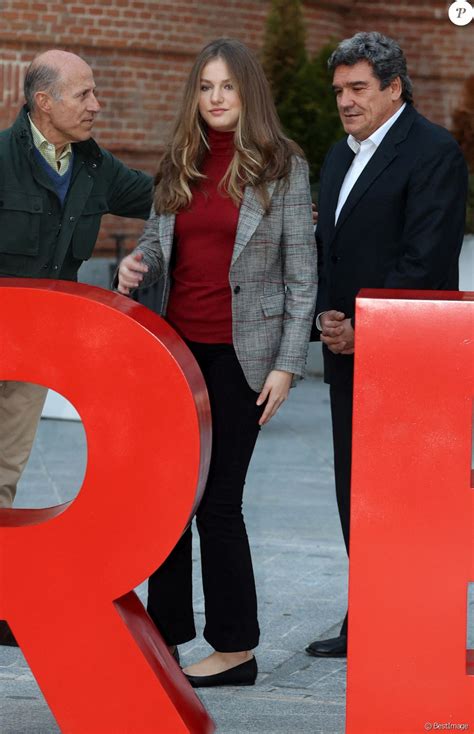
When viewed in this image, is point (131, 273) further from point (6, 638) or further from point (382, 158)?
point (6, 638)

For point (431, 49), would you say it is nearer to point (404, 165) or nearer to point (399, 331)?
point (404, 165)

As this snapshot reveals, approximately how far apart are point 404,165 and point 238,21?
7534mm

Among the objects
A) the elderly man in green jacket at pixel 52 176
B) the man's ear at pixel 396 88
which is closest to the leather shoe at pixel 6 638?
the elderly man in green jacket at pixel 52 176

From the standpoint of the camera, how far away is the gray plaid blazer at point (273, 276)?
11.9ft

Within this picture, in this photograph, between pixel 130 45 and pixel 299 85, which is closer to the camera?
pixel 299 85

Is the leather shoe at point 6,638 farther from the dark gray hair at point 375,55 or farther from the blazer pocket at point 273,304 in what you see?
the dark gray hair at point 375,55

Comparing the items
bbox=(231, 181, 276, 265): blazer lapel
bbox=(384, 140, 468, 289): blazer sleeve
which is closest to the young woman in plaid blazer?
bbox=(231, 181, 276, 265): blazer lapel

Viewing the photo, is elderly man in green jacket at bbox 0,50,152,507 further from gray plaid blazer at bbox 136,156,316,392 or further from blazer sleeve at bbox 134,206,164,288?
gray plaid blazer at bbox 136,156,316,392

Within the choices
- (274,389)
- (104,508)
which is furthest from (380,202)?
(104,508)

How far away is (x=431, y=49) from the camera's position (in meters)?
12.2

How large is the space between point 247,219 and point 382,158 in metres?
0.50

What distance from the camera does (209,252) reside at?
145 inches

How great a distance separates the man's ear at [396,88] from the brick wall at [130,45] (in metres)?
6.39

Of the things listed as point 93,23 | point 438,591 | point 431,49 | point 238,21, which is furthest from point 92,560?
point 431,49
